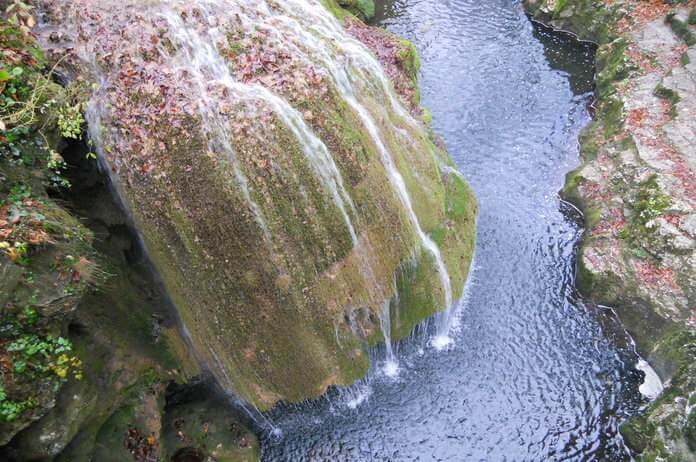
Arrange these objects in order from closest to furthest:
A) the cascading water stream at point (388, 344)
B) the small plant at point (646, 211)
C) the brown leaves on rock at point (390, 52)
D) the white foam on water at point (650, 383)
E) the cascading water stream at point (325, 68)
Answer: the cascading water stream at point (325, 68)
the white foam on water at point (650, 383)
the cascading water stream at point (388, 344)
the small plant at point (646, 211)
the brown leaves on rock at point (390, 52)

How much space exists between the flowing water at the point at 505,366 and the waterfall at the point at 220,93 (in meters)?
1.40

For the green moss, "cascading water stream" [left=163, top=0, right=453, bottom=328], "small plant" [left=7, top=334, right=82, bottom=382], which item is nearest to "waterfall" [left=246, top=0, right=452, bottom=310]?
"cascading water stream" [left=163, top=0, right=453, bottom=328]

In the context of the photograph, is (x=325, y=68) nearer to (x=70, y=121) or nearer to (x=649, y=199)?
(x=70, y=121)

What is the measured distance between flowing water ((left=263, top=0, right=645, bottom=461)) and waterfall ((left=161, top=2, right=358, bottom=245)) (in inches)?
55.3

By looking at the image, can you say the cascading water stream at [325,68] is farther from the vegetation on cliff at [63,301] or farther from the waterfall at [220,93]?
the vegetation on cliff at [63,301]

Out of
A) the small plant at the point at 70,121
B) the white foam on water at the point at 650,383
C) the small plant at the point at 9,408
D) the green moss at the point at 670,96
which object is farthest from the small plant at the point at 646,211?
the small plant at the point at 9,408

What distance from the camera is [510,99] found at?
14.4 metres

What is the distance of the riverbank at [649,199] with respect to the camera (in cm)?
758

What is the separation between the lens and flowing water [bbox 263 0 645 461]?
303 inches

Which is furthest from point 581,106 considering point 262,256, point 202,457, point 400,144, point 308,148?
point 202,457

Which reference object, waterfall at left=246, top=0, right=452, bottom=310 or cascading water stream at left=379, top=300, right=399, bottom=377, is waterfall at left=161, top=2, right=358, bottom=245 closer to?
waterfall at left=246, top=0, right=452, bottom=310

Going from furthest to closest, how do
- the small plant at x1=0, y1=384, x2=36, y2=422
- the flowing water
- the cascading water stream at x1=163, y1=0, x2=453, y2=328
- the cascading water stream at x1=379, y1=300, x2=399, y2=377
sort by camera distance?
the cascading water stream at x1=379, y1=300, x2=399, y2=377
the flowing water
the cascading water stream at x1=163, y1=0, x2=453, y2=328
the small plant at x1=0, y1=384, x2=36, y2=422

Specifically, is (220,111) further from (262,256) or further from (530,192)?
(530,192)

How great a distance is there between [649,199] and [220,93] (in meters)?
9.41
